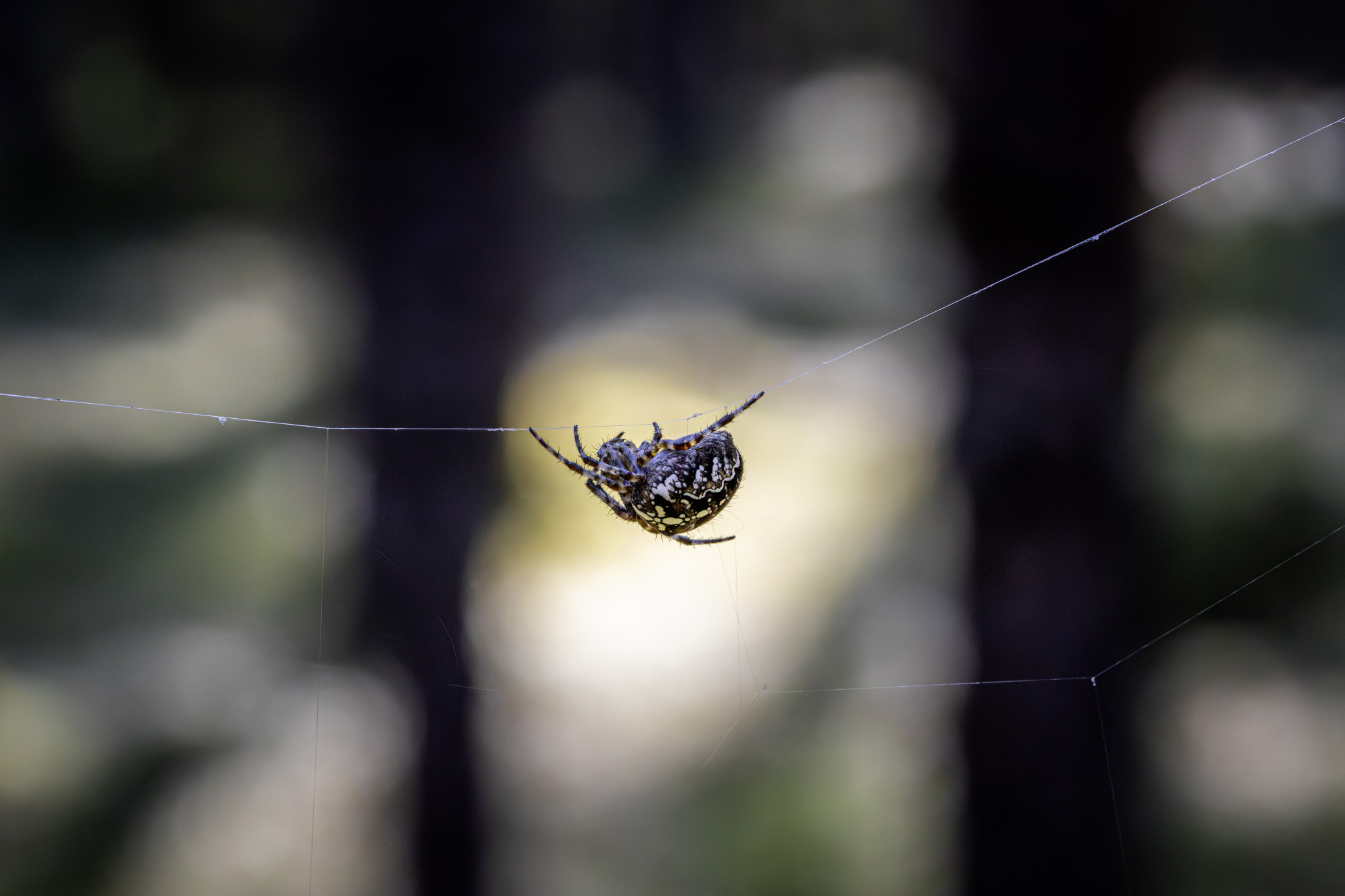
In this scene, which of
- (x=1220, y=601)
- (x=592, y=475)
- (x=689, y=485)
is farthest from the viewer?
(x=1220, y=601)

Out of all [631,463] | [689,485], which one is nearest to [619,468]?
[631,463]

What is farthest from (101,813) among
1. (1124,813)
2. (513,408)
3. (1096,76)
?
(1096,76)

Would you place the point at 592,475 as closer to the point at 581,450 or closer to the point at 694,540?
the point at 581,450

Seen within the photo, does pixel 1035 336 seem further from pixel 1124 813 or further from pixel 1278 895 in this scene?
pixel 1278 895

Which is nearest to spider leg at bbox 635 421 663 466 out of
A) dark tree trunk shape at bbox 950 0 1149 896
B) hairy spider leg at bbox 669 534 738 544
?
hairy spider leg at bbox 669 534 738 544

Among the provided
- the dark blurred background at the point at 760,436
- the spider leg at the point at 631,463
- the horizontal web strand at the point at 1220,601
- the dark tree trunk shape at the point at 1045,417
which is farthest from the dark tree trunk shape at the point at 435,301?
the horizontal web strand at the point at 1220,601

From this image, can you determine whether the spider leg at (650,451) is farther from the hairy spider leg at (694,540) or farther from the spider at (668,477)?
the hairy spider leg at (694,540)

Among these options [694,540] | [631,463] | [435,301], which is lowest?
[694,540]
